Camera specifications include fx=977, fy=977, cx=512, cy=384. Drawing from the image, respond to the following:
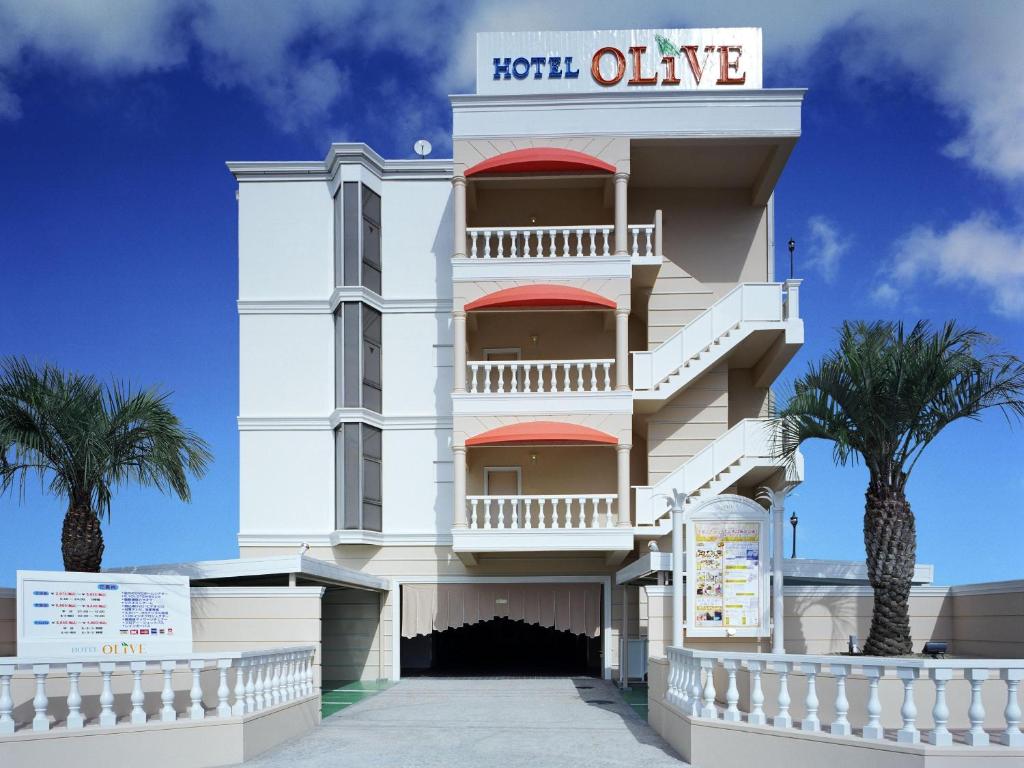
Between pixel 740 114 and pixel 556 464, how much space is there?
8.93 m

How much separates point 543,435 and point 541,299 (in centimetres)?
294

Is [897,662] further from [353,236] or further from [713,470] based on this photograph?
[353,236]

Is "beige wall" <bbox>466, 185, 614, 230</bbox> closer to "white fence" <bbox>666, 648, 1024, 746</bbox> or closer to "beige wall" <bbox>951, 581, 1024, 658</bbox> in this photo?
"beige wall" <bbox>951, 581, 1024, 658</bbox>

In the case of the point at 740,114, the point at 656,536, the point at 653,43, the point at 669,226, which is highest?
the point at 653,43

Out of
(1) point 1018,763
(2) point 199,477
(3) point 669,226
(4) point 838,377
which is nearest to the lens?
(1) point 1018,763

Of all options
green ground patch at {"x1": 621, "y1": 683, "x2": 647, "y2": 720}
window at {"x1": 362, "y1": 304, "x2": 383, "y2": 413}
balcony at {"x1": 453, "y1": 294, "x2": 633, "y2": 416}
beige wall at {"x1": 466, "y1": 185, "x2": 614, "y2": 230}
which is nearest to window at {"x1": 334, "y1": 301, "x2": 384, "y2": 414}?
window at {"x1": 362, "y1": 304, "x2": 383, "y2": 413}

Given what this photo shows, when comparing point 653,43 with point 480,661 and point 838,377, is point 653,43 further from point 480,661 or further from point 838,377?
point 480,661

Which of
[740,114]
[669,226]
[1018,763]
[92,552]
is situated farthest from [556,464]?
[1018,763]

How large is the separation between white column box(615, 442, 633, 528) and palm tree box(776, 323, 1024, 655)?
6548 millimetres

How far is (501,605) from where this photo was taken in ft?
73.8

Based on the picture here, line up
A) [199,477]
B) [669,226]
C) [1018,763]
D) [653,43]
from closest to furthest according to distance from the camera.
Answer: [1018,763], [199,477], [653,43], [669,226]

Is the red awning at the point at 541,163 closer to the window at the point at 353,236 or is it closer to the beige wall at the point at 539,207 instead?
the beige wall at the point at 539,207

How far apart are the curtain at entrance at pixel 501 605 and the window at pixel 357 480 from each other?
1.94m

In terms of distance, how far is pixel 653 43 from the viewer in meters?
22.4
